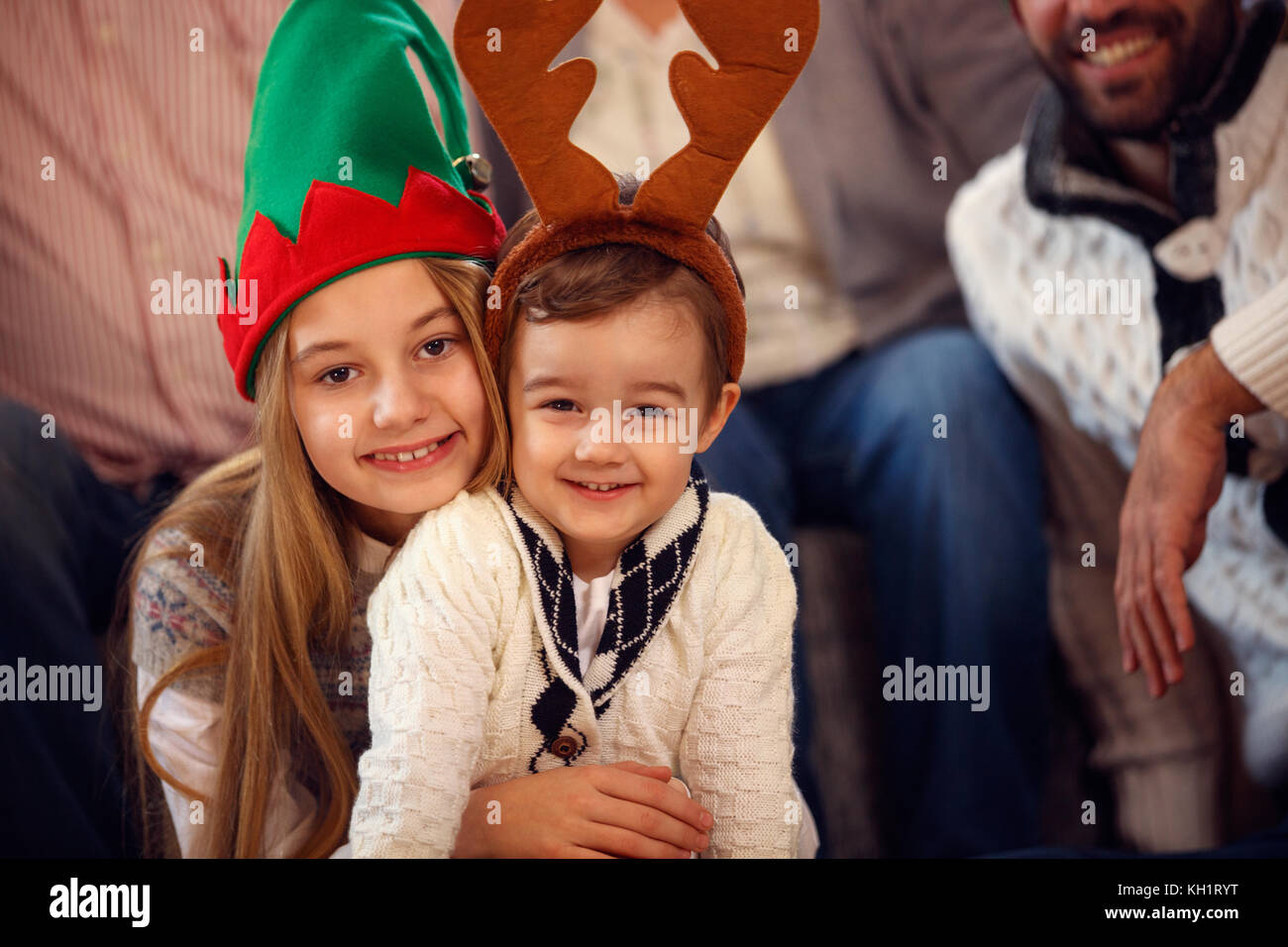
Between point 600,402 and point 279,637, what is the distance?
0.36 meters

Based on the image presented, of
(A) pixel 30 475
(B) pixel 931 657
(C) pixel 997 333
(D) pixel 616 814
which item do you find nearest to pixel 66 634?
(A) pixel 30 475

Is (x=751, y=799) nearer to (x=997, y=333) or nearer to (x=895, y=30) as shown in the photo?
(x=997, y=333)

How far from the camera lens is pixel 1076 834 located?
1.23 m

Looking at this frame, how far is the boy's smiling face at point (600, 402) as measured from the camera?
82cm

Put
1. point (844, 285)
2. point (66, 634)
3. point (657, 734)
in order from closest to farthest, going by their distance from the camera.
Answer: point (657, 734) < point (66, 634) < point (844, 285)

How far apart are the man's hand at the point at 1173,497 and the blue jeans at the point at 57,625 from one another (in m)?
1.07

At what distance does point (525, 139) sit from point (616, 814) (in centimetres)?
53

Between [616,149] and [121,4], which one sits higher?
[121,4]

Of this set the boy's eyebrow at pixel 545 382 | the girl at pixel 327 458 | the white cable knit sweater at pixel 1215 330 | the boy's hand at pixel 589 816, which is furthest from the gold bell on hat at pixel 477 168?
the white cable knit sweater at pixel 1215 330

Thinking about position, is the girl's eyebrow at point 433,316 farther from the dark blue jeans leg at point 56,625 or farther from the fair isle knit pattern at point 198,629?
the dark blue jeans leg at point 56,625

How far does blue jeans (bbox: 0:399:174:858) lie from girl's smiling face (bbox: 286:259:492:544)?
389 mm

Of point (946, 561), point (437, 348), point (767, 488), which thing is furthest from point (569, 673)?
point (946, 561)

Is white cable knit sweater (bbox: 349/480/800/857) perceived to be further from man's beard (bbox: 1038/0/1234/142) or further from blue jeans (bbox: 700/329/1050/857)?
man's beard (bbox: 1038/0/1234/142)

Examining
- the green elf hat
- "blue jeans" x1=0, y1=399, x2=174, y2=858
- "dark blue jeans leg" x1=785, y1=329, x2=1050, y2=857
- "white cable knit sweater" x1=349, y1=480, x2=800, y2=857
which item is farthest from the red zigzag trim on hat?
"dark blue jeans leg" x1=785, y1=329, x2=1050, y2=857
